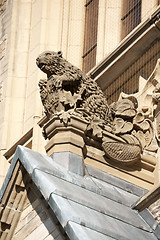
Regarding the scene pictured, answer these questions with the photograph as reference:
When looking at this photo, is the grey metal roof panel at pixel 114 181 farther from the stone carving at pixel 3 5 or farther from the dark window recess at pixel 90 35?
the stone carving at pixel 3 5

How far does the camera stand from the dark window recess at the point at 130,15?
723 inches

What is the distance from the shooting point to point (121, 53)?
55.6ft

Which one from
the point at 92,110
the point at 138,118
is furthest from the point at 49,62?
the point at 138,118

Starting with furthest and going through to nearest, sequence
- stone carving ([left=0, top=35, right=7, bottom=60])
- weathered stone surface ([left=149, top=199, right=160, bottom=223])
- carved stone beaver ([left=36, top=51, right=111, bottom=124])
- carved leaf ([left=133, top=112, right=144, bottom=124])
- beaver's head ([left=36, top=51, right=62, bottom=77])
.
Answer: stone carving ([left=0, top=35, right=7, bottom=60]) → carved leaf ([left=133, top=112, right=144, bottom=124]) → beaver's head ([left=36, top=51, right=62, bottom=77]) → carved stone beaver ([left=36, top=51, right=111, bottom=124]) → weathered stone surface ([left=149, top=199, right=160, bottom=223])

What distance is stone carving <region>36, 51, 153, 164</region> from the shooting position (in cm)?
1467

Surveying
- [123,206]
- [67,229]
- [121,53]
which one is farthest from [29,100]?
[67,229]

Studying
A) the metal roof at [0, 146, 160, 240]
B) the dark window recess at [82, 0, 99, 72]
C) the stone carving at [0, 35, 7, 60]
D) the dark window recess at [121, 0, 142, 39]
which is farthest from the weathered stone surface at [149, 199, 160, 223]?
the stone carving at [0, 35, 7, 60]

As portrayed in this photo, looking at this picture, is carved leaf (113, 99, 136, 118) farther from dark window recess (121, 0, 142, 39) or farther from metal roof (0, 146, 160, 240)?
dark window recess (121, 0, 142, 39)

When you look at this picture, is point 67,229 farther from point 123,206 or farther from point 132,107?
point 132,107

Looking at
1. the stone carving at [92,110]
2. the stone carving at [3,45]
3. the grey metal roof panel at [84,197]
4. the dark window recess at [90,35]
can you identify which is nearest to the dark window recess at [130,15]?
the dark window recess at [90,35]

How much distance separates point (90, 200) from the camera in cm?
1337

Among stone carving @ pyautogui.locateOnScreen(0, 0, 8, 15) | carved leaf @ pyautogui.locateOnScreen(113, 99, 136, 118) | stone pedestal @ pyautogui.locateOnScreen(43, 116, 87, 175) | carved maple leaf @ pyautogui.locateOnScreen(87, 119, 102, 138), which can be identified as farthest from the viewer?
stone carving @ pyautogui.locateOnScreen(0, 0, 8, 15)

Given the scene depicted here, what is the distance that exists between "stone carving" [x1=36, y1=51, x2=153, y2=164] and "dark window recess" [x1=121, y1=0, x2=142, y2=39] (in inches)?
129

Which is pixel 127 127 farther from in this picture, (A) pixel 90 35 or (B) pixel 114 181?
(A) pixel 90 35
